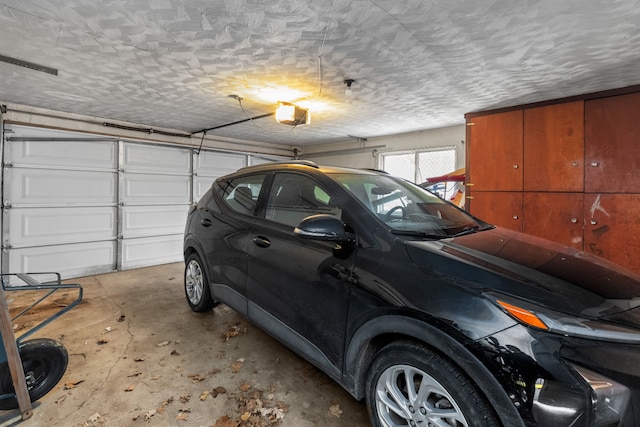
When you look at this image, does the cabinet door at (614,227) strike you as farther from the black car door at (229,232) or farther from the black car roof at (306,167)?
the black car door at (229,232)

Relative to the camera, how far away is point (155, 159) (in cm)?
584

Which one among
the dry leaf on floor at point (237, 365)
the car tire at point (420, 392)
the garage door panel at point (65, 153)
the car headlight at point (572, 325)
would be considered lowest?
the dry leaf on floor at point (237, 365)

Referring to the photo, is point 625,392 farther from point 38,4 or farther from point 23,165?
point 23,165

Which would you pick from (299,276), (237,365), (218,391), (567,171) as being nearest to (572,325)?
(299,276)

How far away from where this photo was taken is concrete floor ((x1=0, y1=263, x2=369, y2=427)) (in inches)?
71.2


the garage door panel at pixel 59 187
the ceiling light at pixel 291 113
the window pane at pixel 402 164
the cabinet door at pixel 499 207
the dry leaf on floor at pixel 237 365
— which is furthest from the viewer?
the window pane at pixel 402 164

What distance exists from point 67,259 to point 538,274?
6.41 m

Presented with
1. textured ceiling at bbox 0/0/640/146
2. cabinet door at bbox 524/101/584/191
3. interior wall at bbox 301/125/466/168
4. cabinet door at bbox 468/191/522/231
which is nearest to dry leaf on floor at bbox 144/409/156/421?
textured ceiling at bbox 0/0/640/146

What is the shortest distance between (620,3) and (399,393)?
2.65 metres

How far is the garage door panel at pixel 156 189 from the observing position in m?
5.54

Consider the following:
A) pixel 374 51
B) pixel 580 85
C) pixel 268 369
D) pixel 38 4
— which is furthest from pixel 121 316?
pixel 580 85

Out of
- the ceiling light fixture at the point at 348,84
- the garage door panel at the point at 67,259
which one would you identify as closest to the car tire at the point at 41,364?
the ceiling light fixture at the point at 348,84

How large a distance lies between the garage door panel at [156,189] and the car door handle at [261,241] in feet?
14.9

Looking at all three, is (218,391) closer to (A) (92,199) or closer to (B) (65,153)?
(A) (92,199)
